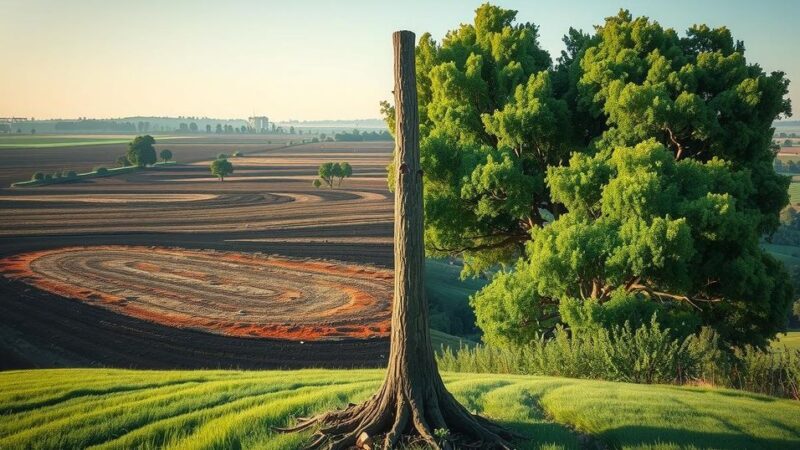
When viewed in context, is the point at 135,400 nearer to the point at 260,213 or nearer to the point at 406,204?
the point at 406,204

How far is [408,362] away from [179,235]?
189ft

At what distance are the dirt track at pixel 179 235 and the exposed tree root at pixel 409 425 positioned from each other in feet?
74.1

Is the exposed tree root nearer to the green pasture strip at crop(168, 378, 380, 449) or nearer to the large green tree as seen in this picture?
the green pasture strip at crop(168, 378, 380, 449)

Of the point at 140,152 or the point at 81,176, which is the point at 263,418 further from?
the point at 140,152

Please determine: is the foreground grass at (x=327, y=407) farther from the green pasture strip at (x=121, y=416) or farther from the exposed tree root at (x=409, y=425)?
the exposed tree root at (x=409, y=425)

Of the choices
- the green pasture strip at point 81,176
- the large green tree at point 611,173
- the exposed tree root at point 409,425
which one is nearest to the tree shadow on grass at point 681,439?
the exposed tree root at point 409,425

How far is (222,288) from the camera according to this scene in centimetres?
4175

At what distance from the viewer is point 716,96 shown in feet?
63.3

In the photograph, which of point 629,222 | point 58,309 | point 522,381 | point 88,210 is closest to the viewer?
point 522,381

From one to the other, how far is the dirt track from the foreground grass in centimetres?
1858

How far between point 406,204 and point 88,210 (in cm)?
7505

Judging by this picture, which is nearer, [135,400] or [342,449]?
[342,449]

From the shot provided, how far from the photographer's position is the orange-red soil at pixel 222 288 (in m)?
35.3

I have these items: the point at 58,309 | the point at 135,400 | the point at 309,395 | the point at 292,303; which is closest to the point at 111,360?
the point at 58,309
